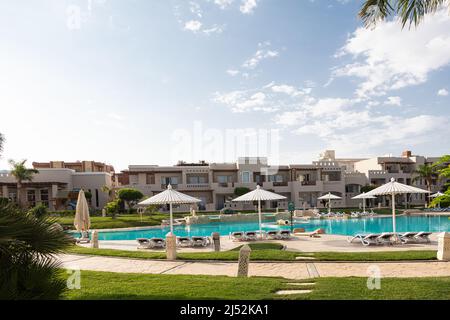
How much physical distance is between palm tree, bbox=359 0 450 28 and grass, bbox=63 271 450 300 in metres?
6.80

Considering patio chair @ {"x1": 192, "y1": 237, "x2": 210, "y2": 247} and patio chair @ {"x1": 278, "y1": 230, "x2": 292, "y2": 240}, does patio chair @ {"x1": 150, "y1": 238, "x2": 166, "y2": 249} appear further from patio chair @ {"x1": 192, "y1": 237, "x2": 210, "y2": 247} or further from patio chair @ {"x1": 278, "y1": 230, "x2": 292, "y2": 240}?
patio chair @ {"x1": 278, "y1": 230, "x2": 292, "y2": 240}

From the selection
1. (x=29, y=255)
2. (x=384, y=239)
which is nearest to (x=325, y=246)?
(x=384, y=239)

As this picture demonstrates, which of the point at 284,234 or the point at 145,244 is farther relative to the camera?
the point at 284,234

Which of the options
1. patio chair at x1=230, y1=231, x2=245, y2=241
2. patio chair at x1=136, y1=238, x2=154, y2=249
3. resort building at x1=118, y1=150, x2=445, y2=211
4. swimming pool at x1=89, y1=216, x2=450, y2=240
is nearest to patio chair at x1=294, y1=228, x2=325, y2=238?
patio chair at x1=230, y1=231, x2=245, y2=241

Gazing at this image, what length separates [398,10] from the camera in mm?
9250

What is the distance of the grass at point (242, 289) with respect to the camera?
604 cm

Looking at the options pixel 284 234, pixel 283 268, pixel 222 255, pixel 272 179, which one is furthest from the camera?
pixel 272 179

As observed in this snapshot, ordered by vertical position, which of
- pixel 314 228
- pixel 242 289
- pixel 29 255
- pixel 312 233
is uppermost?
pixel 29 255

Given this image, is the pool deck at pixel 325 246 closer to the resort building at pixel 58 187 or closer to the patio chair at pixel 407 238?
the patio chair at pixel 407 238

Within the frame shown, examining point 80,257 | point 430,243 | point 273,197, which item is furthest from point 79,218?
point 430,243

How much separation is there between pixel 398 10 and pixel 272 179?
38.0m

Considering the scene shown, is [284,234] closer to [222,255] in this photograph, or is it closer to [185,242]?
[185,242]

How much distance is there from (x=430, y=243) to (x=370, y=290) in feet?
34.9

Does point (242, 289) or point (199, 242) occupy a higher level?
point (242, 289)
